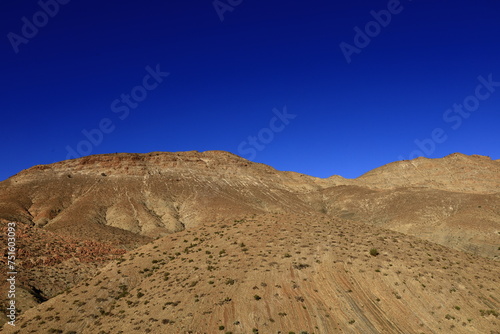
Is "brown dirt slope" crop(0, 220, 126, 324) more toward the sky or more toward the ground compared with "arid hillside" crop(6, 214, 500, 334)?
more toward the sky

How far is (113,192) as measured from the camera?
105m

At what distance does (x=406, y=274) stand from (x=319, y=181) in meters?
121

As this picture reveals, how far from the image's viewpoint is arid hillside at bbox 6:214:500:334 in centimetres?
2145

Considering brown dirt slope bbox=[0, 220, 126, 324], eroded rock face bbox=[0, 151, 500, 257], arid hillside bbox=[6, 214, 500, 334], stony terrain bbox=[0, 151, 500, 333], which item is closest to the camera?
arid hillside bbox=[6, 214, 500, 334]

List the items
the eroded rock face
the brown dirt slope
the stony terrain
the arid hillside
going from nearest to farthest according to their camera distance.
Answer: the arid hillside < the stony terrain < the brown dirt slope < the eroded rock face

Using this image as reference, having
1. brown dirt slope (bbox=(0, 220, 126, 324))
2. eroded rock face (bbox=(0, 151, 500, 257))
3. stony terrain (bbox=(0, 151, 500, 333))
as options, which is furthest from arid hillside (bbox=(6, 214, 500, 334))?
eroded rock face (bbox=(0, 151, 500, 257))

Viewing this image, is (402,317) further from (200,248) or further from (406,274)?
(200,248)

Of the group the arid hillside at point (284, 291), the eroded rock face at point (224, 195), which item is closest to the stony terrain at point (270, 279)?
the arid hillside at point (284, 291)

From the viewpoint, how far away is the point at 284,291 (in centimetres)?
2347

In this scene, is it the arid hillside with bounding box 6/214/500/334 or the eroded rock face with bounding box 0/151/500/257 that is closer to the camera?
the arid hillside with bounding box 6/214/500/334

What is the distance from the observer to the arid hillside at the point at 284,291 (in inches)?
845

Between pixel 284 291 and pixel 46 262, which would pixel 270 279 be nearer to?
pixel 284 291

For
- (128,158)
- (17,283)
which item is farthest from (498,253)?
(128,158)

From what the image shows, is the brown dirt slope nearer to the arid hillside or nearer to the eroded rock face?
the arid hillside
